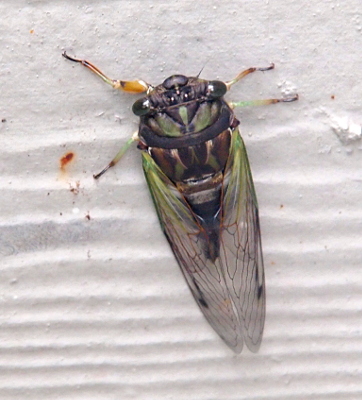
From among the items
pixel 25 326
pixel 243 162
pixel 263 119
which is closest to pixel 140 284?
pixel 25 326

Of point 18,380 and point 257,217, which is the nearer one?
point 257,217

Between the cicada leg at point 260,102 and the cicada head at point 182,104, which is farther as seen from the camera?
the cicada leg at point 260,102

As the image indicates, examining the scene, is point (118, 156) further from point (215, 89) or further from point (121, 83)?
point (215, 89)

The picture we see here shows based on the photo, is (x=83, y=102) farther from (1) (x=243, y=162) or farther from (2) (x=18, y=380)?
(2) (x=18, y=380)

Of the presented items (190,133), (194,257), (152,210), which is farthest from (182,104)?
(194,257)

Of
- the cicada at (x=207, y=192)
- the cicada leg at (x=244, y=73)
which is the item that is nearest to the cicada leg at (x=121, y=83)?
the cicada at (x=207, y=192)

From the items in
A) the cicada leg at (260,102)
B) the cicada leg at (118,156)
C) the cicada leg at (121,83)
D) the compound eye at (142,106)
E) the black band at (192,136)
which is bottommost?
the cicada leg at (118,156)

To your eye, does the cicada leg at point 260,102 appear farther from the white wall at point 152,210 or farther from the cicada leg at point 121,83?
the cicada leg at point 121,83
